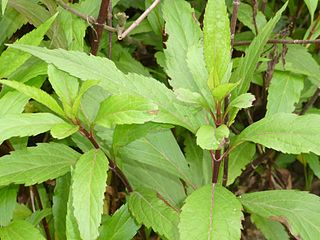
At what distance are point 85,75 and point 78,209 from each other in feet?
0.89

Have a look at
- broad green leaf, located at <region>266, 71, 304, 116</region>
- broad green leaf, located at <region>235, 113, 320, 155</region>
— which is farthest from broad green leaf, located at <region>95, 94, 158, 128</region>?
broad green leaf, located at <region>266, 71, 304, 116</region>

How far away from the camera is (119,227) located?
4.08 ft

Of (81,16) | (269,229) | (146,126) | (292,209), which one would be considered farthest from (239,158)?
(81,16)

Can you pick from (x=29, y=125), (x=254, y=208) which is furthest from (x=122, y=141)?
(x=254, y=208)

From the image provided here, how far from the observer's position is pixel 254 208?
1.23m

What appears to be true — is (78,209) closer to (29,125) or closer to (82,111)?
(29,125)

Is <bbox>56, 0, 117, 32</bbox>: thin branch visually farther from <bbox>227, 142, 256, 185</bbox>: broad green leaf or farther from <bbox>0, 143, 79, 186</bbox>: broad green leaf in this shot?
<bbox>227, 142, 256, 185</bbox>: broad green leaf

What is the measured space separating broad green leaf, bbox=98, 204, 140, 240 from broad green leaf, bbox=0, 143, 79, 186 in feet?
0.55

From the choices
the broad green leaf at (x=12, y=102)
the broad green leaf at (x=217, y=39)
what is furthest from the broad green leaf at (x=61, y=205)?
the broad green leaf at (x=217, y=39)

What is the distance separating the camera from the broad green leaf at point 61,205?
1.33 meters

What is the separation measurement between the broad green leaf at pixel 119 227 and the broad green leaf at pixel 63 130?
282mm

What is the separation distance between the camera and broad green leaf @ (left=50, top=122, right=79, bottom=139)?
1017mm

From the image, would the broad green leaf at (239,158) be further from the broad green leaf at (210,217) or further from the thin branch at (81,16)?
the thin branch at (81,16)

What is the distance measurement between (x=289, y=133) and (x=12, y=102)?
570 millimetres
